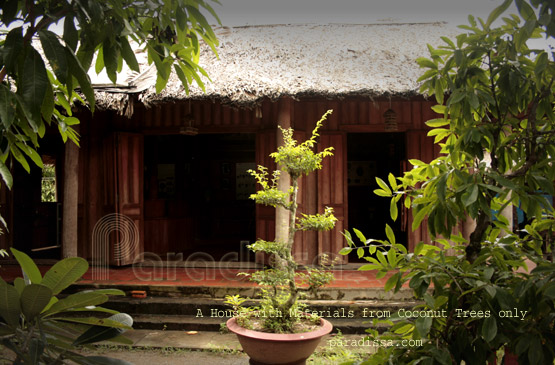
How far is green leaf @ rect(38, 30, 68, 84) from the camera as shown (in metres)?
1.01

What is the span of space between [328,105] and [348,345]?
3.54 meters

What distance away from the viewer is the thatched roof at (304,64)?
5.23 meters

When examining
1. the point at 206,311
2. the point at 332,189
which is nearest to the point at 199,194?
the point at 332,189

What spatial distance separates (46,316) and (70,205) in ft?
18.0

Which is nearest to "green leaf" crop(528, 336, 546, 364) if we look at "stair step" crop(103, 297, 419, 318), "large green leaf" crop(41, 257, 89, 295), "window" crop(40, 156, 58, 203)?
"large green leaf" crop(41, 257, 89, 295)

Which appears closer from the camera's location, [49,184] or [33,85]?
[33,85]

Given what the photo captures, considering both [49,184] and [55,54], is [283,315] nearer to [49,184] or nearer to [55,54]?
[55,54]

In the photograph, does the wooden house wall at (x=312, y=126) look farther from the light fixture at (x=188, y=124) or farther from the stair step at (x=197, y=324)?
the stair step at (x=197, y=324)

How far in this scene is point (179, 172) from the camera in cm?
891

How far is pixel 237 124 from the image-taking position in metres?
6.46

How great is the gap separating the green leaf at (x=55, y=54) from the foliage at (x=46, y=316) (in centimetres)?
42

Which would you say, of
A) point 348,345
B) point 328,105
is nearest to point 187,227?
point 328,105

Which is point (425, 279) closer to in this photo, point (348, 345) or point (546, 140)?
point (546, 140)

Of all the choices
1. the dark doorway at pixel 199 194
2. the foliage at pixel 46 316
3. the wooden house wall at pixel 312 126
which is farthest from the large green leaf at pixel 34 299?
the dark doorway at pixel 199 194
